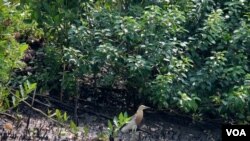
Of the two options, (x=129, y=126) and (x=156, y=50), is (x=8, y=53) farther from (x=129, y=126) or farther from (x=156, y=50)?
(x=156, y=50)

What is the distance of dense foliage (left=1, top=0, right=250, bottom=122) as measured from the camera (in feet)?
19.7

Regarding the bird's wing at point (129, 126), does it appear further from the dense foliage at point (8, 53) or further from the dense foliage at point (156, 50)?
the dense foliage at point (8, 53)

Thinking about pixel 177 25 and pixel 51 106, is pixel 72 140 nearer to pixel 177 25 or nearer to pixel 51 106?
pixel 51 106

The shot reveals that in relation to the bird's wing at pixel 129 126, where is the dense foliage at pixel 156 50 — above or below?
above

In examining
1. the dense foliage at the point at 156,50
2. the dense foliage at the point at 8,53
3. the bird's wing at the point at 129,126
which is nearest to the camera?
the dense foliage at the point at 8,53

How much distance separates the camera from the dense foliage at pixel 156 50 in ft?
19.7

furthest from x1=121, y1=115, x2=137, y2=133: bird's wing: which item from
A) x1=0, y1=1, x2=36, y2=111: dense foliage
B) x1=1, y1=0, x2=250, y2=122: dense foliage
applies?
x1=0, y1=1, x2=36, y2=111: dense foliage

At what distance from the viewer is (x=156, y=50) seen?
6082 mm

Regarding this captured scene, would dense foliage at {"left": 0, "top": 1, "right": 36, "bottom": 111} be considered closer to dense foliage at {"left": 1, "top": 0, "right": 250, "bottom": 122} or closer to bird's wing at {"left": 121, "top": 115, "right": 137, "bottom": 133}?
dense foliage at {"left": 1, "top": 0, "right": 250, "bottom": 122}

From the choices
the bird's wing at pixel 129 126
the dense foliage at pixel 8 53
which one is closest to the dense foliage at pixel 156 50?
the bird's wing at pixel 129 126

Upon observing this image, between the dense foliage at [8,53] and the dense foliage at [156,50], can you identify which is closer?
the dense foliage at [8,53]

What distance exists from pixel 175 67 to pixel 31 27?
2.27 metres

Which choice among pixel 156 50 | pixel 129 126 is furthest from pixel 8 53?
pixel 156 50

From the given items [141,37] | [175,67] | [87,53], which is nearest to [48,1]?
[87,53]
